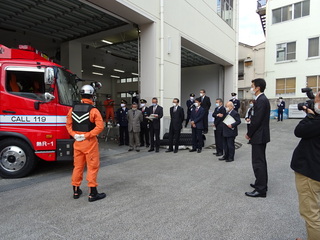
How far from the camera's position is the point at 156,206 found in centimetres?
368

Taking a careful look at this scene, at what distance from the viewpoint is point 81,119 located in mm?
3854

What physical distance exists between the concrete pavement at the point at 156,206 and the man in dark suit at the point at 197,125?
→ 2073mm

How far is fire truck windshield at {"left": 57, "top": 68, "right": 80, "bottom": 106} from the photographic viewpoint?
216 inches

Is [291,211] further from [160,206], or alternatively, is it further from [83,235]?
[83,235]

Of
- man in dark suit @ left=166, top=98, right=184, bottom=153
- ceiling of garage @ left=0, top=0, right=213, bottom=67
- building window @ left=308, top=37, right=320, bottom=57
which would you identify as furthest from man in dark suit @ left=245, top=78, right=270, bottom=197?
building window @ left=308, top=37, right=320, bottom=57

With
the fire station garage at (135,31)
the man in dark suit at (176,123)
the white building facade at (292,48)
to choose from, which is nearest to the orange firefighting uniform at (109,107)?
the fire station garage at (135,31)

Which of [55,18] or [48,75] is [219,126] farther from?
[55,18]

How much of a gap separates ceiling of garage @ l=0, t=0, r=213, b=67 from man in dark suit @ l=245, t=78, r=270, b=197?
710 centimetres

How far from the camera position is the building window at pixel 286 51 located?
72.1 ft

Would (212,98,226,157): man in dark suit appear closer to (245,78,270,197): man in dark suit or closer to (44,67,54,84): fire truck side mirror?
(245,78,270,197): man in dark suit

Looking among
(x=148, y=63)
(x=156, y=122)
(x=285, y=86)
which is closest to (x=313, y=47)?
(x=285, y=86)

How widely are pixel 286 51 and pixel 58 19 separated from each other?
69.1 feet

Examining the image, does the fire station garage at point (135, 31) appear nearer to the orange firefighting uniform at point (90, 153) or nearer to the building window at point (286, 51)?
the orange firefighting uniform at point (90, 153)

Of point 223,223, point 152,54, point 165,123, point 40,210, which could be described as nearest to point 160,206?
point 223,223
